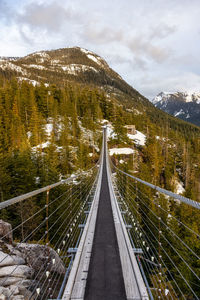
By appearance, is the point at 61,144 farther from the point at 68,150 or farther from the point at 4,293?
the point at 4,293

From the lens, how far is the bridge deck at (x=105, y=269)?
6.93 ft

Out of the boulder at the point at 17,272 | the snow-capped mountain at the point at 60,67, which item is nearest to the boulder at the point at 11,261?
the boulder at the point at 17,272

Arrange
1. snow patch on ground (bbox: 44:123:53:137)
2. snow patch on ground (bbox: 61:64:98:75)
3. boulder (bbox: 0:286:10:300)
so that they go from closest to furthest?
1. boulder (bbox: 0:286:10:300)
2. snow patch on ground (bbox: 44:123:53:137)
3. snow patch on ground (bbox: 61:64:98:75)

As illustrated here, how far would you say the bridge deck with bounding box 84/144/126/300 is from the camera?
2113 mm

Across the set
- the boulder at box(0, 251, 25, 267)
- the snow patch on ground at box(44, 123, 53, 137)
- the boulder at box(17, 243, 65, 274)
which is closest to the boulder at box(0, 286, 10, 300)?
the boulder at box(0, 251, 25, 267)

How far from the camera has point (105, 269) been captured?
2.57 metres

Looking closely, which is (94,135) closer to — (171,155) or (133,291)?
(171,155)

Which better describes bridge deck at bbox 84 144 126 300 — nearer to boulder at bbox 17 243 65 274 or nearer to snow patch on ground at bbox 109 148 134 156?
boulder at bbox 17 243 65 274

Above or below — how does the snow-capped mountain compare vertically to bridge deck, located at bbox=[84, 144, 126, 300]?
above

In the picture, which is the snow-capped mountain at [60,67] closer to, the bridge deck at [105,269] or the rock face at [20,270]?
the rock face at [20,270]

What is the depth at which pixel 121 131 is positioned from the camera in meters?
35.0

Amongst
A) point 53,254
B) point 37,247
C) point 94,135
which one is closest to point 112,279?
point 53,254

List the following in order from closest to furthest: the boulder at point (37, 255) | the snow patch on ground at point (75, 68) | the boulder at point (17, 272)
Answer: the boulder at point (17, 272) → the boulder at point (37, 255) → the snow patch on ground at point (75, 68)

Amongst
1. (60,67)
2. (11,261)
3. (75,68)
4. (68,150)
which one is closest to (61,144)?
(68,150)
